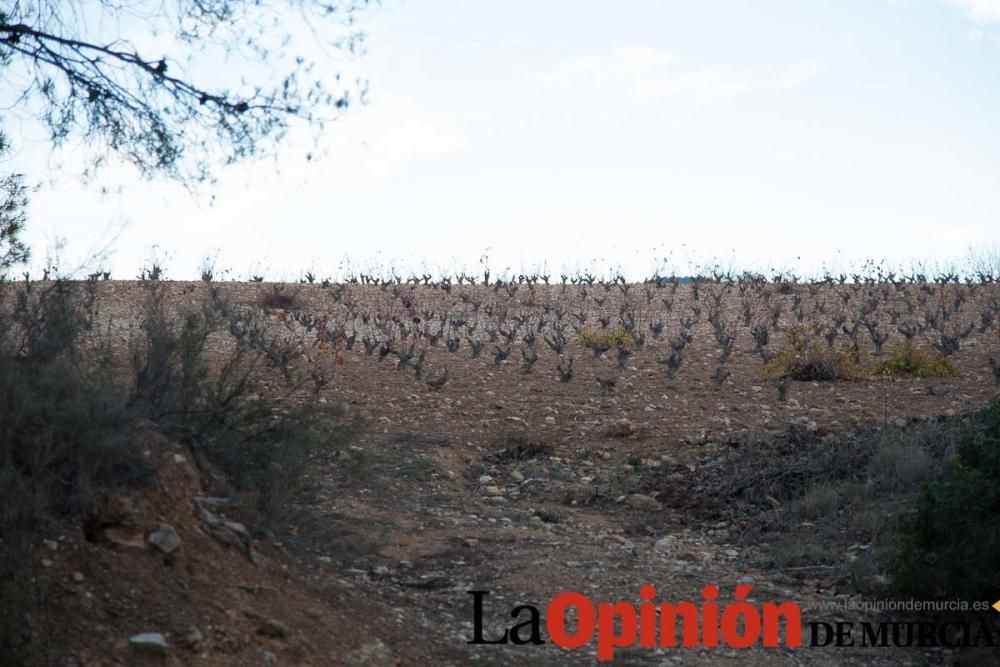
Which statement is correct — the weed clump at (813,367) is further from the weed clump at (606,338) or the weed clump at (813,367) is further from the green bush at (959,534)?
the green bush at (959,534)

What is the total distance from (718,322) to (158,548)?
34.3ft

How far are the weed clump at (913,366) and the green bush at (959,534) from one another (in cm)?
546

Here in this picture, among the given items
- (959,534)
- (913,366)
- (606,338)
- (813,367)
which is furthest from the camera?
(606,338)

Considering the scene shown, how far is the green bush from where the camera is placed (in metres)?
5.30

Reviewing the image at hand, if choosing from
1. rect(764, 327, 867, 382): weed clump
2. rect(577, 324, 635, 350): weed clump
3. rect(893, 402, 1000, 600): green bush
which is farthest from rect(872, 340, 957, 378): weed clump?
rect(893, 402, 1000, 600): green bush

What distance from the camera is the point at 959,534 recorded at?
17.9 ft

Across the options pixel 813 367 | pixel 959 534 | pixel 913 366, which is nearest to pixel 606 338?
pixel 813 367

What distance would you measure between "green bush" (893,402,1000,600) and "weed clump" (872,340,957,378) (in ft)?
17.9

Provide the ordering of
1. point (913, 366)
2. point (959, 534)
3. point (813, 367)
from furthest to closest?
point (913, 366)
point (813, 367)
point (959, 534)

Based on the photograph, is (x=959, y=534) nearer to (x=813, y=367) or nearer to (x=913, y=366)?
(x=813, y=367)

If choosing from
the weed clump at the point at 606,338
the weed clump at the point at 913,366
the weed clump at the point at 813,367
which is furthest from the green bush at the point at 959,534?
the weed clump at the point at 606,338

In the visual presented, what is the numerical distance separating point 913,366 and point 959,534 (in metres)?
6.11

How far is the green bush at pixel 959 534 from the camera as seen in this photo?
17.4 ft

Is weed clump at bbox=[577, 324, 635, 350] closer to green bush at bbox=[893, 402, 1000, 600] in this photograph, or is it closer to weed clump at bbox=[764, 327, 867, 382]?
weed clump at bbox=[764, 327, 867, 382]
